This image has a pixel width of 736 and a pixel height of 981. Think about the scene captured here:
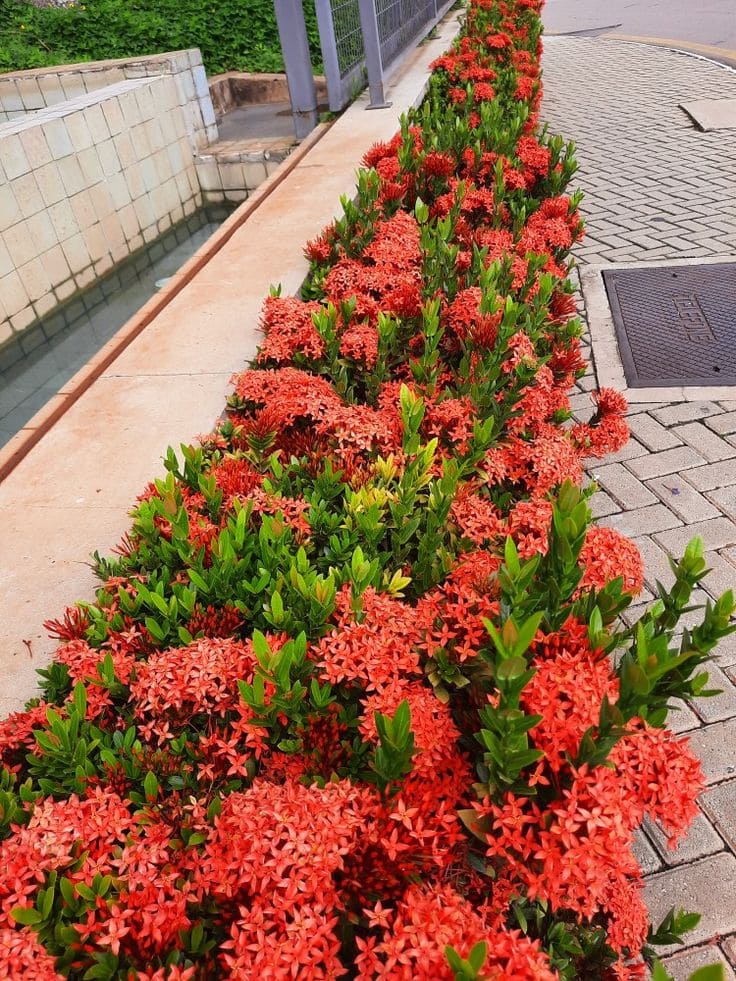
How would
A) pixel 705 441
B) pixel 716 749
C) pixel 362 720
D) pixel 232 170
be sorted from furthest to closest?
1. pixel 232 170
2. pixel 705 441
3. pixel 716 749
4. pixel 362 720

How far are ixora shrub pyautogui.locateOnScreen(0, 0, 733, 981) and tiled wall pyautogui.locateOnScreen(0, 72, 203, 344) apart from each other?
5.36 m

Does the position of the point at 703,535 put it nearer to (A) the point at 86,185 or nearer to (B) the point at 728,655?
(B) the point at 728,655

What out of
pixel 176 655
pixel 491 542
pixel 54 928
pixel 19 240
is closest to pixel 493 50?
pixel 19 240

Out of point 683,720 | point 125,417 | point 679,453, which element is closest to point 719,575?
point 683,720

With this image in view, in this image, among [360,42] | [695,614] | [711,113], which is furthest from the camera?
[360,42]

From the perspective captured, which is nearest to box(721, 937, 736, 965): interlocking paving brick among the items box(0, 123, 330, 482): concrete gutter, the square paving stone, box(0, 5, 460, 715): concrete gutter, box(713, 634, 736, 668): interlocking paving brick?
box(713, 634, 736, 668): interlocking paving brick

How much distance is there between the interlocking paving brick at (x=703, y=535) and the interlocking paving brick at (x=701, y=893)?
1.45 meters

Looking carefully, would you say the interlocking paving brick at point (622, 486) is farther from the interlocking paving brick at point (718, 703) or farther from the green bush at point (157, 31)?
the green bush at point (157, 31)

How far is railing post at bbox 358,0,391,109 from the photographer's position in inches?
321

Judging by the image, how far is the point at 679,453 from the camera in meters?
3.99

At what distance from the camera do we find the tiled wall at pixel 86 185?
22.9ft

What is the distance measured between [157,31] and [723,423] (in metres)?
12.8

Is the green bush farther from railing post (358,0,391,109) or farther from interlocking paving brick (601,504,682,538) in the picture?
interlocking paving brick (601,504,682,538)

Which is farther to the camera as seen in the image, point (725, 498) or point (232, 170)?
point (232, 170)
